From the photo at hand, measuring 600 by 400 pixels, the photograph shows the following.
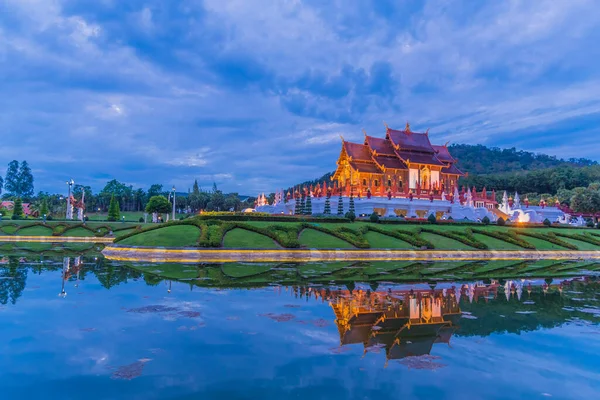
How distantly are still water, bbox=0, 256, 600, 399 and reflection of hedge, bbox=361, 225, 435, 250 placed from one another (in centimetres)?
1503

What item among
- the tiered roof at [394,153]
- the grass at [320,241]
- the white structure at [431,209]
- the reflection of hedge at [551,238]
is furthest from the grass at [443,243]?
the tiered roof at [394,153]

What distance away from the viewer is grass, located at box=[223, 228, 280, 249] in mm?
29439

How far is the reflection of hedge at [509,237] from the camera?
36.6 metres

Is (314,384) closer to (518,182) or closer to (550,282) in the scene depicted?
(550,282)

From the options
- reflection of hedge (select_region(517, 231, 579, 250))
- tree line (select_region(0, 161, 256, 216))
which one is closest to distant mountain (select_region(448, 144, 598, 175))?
tree line (select_region(0, 161, 256, 216))

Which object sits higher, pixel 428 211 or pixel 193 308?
pixel 428 211

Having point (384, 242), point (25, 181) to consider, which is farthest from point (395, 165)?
point (25, 181)

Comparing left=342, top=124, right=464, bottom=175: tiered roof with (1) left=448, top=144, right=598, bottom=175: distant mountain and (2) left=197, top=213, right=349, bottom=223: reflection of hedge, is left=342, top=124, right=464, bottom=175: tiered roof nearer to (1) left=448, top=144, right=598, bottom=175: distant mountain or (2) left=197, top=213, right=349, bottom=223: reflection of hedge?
(2) left=197, top=213, right=349, bottom=223: reflection of hedge

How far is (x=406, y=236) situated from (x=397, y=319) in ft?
77.3

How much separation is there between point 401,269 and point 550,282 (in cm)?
758

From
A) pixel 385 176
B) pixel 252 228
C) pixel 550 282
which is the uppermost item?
pixel 385 176

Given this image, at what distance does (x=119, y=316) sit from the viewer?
39.3 ft

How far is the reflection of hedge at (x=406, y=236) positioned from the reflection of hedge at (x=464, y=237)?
3060 mm

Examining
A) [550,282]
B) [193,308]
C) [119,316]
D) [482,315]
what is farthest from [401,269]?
[119,316]
